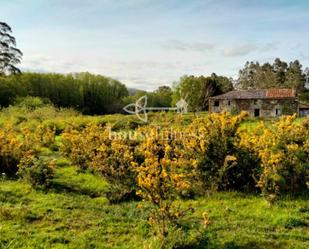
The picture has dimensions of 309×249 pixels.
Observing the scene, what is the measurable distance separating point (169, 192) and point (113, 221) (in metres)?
1.04

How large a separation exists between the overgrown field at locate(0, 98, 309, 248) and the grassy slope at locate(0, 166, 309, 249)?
14 mm

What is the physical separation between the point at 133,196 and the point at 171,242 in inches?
86.8

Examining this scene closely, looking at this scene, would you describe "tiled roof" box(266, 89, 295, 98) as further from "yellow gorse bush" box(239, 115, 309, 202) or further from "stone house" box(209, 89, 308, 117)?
"yellow gorse bush" box(239, 115, 309, 202)

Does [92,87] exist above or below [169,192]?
above

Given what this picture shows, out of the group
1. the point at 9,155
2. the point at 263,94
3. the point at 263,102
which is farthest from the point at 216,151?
the point at 263,94

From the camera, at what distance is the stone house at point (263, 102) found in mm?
34562

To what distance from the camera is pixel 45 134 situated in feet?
37.4

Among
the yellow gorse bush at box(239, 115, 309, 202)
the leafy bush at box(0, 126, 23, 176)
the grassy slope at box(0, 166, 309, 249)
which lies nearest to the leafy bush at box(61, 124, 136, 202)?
the grassy slope at box(0, 166, 309, 249)

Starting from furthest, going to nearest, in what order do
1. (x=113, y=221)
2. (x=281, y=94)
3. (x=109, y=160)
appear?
(x=281, y=94) → (x=109, y=160) → (x=113, y=221)

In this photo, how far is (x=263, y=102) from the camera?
3544cm

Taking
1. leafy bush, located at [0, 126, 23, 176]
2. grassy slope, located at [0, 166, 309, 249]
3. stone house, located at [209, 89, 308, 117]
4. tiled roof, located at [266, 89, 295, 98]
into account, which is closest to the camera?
grassy slope, located at [0, 166, 309, 249]

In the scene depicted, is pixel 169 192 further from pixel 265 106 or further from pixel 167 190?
pixel 265 106

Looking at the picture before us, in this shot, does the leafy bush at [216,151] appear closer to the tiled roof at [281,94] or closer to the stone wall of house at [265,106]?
the stone wall of house at [265,106]

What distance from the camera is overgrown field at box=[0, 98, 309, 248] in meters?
4.48
